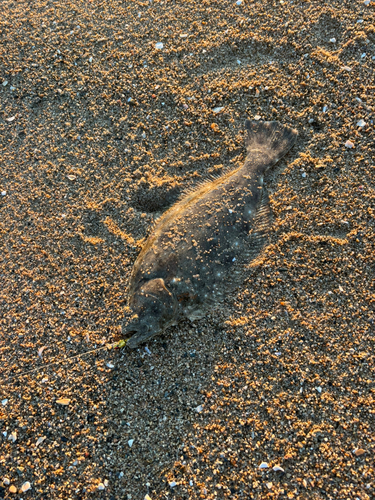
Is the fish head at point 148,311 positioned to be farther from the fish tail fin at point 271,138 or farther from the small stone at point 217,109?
the small stone at point 217,109

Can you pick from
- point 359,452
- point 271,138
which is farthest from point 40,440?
point 271,138

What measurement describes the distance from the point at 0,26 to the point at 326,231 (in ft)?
14.8

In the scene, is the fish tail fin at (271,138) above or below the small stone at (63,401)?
above

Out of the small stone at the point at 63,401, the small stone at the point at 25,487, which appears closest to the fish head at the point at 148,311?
the small stone at the point at 63,401

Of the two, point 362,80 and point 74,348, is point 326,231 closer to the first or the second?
point 362,80

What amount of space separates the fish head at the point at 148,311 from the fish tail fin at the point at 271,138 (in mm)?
1735

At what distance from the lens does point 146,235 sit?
324 centimetres

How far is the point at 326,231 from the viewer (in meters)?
3.14

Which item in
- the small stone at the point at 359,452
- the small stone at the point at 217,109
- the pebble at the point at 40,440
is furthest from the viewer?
the small stone at the point at 217,109

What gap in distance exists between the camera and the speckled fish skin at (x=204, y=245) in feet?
9.47

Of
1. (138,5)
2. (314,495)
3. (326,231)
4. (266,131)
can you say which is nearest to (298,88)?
(266,131)

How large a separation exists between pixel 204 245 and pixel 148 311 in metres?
0.82

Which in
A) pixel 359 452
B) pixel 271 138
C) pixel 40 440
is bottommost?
pixel 359 452

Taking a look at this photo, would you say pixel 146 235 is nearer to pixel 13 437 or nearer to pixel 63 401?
pixel 63 401
